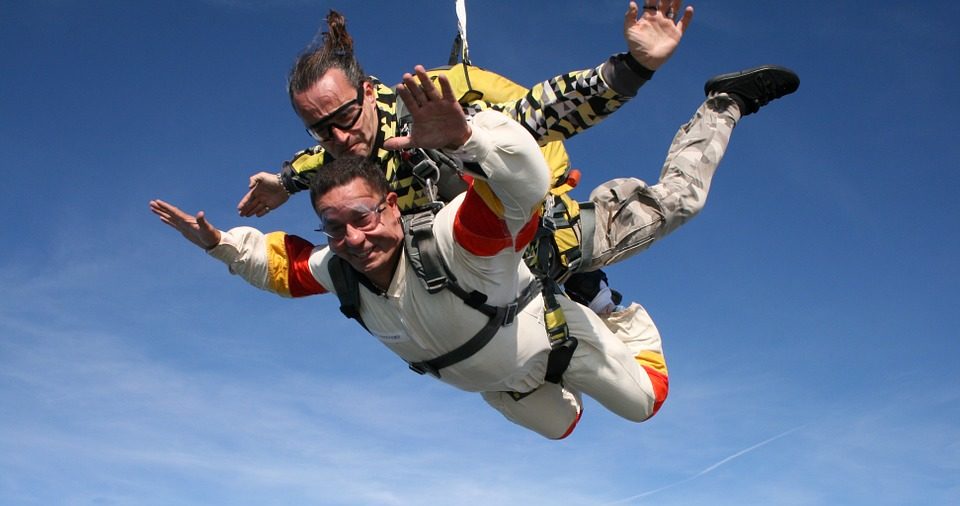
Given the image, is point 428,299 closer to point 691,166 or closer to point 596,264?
point 596,264

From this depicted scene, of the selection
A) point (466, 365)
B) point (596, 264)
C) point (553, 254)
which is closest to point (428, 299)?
point (466, 365)

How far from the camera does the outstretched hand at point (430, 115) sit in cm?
353

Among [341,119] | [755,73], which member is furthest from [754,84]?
[341,119]

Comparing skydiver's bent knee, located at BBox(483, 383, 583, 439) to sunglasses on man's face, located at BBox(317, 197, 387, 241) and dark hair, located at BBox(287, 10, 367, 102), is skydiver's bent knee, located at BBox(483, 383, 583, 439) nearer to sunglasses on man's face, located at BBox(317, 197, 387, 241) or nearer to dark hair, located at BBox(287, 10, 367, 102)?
sunglasses on man's face, located at BBox(317, 197, 387, 241)

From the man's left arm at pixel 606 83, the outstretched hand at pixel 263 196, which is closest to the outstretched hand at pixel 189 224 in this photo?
the outstretched hand at pixel 263 196

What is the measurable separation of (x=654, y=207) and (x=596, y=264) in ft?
1.45

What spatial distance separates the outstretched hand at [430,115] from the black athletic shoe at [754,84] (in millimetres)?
2473

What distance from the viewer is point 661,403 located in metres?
5.60

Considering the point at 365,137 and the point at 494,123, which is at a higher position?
the point at 365,137

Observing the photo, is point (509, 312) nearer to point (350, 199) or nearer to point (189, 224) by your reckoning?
point (350, 199)

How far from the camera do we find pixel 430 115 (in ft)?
11.8

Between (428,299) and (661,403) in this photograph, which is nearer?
(428,299)

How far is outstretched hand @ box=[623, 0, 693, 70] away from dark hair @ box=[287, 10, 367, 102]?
1.46 metres

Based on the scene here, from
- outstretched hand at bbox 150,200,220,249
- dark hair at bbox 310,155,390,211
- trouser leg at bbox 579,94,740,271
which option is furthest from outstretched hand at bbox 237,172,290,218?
trouser leg at bbox 579,94,740,271
